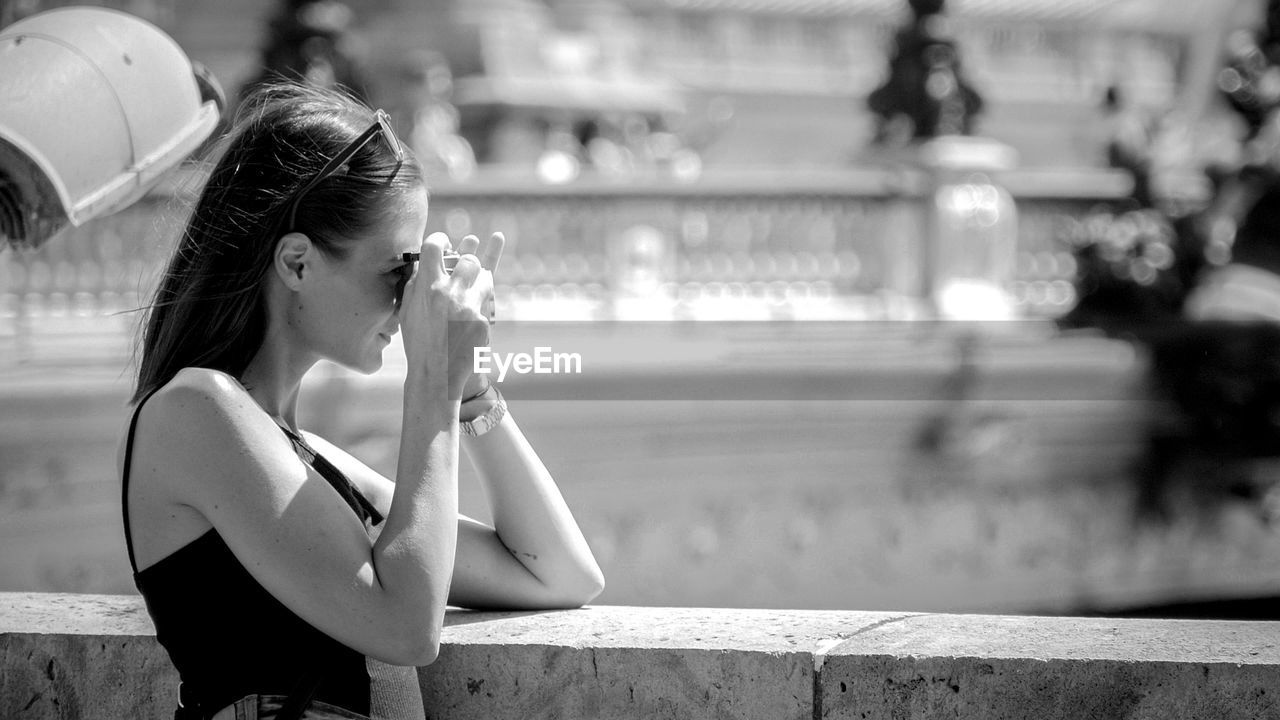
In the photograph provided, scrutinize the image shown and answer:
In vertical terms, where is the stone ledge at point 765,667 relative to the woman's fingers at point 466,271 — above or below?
below

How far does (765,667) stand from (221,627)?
0.72 metres

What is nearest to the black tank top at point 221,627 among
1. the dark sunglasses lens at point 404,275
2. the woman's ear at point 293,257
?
the woman's ear at point 293,257

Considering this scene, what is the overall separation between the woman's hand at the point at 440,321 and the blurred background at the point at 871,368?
565 cm

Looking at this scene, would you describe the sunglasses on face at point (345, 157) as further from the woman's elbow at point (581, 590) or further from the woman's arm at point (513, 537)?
the woman's elbow at point (581, 590)

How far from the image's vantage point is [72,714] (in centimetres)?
226

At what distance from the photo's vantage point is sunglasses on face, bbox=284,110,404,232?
196cm

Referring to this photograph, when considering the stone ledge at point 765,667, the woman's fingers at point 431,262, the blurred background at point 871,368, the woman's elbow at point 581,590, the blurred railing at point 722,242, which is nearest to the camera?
the woman's fingers at point 431,262

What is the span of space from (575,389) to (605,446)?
365mm

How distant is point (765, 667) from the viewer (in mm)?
2111

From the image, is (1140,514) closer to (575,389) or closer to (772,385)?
(772,385)

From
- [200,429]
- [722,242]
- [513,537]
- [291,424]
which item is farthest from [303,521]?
[722,242]

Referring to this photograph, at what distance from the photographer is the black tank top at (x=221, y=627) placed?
1.87m

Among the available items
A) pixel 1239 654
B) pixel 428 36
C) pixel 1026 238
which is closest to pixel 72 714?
pixel 1239 654

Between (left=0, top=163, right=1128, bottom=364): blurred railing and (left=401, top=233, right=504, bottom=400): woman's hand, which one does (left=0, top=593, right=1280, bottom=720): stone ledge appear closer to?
(left=401, top=233, right=504, bottom=400): woman's hand
